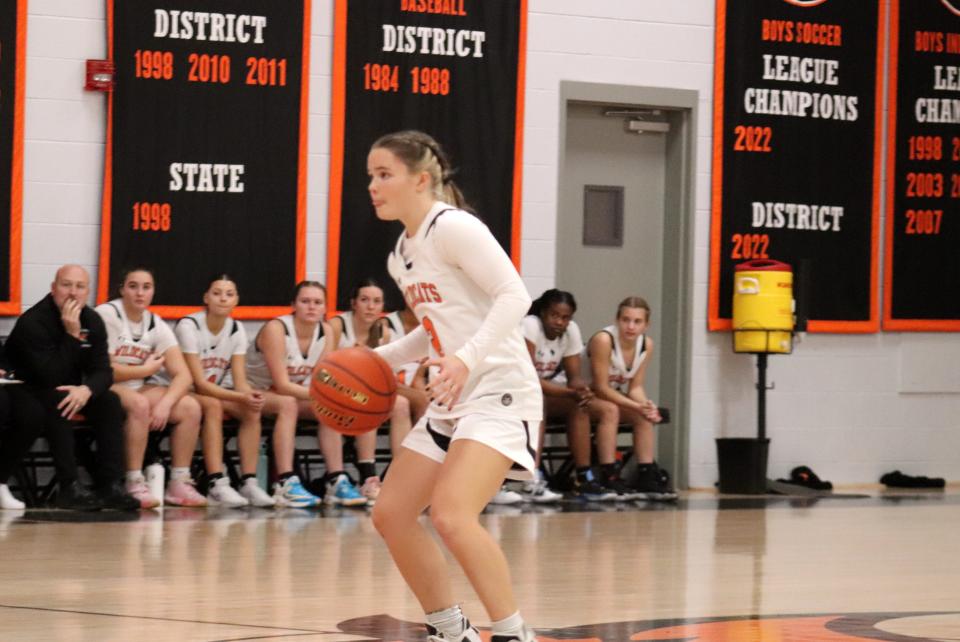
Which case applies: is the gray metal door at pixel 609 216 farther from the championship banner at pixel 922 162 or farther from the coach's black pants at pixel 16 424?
the coach's black pants at pixel 16 424

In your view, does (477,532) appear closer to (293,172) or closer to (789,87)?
(293,172)

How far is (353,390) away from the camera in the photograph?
149 inches

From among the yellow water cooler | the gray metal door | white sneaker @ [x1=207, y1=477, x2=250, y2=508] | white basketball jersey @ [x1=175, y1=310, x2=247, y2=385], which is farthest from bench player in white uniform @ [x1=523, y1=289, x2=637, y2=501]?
white sneaker @ [x1=207, y1=477, x2=250, y2=508]

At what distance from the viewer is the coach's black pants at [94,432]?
736cm

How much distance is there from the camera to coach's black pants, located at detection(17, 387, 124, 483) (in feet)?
24.1

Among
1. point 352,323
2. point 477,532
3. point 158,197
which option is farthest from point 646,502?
point 477,532

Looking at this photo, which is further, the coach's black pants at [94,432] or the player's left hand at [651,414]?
the player's left hand at [651,414]

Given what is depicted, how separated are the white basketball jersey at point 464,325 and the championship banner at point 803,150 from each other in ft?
20.7

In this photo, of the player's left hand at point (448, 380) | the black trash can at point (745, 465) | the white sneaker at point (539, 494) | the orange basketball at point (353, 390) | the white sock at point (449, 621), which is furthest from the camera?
the black trash can at point (745, 465)

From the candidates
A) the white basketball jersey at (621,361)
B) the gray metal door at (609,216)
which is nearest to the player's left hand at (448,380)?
the white basketball jersey at (621,361)

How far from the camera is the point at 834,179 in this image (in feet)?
33.2

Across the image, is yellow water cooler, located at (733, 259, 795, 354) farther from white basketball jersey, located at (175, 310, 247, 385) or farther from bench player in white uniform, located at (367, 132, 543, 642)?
bench player in white uniform, located at (367, 132, 543, 642)

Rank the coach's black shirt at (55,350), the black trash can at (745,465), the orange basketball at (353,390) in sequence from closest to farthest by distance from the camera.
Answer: the orange basketball at (353,390), the coach's black shirt at (55,350), the black trash can at (745,465)

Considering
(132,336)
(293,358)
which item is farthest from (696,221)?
(132,336)
